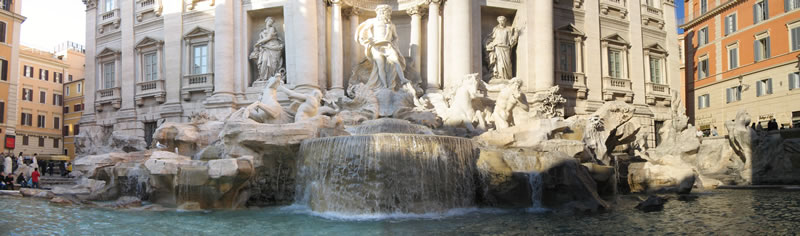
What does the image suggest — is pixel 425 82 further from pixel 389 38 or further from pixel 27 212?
pixel 27 212

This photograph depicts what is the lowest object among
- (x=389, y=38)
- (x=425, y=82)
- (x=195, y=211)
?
(x=195, y=211)

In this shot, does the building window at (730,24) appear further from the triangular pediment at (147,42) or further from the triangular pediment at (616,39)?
the triangular pediment at (147,42)

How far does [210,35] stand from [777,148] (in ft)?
67.5

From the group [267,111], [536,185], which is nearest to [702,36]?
[536,185]

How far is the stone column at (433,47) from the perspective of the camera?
2156 centimetres

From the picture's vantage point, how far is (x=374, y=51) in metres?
20.5

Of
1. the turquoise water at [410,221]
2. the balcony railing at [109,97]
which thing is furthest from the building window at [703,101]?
the balcony railing at [109,97]

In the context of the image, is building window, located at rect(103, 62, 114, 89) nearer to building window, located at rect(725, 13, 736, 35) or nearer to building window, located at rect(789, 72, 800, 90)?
building window, located at rect(789, 72, 800, 90)

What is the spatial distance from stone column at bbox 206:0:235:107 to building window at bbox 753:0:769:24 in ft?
86.5

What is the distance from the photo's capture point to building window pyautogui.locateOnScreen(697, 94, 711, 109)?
114 feet

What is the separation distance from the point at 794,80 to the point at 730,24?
229 inches

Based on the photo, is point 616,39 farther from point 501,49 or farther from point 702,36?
point 702,36

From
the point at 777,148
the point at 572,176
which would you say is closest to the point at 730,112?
the point at 777,148

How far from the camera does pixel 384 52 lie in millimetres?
20625
